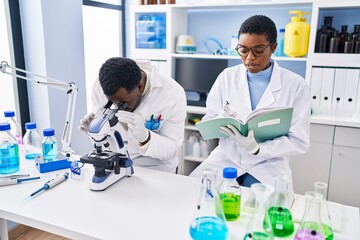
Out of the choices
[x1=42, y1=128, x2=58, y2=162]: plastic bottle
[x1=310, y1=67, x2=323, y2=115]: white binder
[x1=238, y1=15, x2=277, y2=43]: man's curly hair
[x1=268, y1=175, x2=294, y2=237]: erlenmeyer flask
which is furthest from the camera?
[x1=310, y1=67, x2=323, y2=115]: white binder

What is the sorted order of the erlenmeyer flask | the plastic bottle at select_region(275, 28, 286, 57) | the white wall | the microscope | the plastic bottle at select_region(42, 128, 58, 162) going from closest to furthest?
1. the erlenmeyer flask
2. the microscope
3. the plastic bottle at select_region(42, 128, 58, 162)
4. the white wall
5. the plastic bottle at select_region(275, 28, 286, 57)

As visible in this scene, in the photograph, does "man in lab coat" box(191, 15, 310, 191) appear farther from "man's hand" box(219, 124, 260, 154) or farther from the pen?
the pen

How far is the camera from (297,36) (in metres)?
2.50

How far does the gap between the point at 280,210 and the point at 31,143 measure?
1245 mm

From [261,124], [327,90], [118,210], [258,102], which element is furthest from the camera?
[327,90]

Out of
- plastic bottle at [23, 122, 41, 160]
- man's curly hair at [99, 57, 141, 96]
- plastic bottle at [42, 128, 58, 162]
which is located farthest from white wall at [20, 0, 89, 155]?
man's curly hair at [99, 57, 141, 96]

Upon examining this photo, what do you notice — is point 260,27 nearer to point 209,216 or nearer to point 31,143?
point 209,216

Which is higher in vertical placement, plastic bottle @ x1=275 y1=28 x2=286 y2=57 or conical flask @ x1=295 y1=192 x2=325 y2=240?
plastic bottle @ x1=275 y1=28 x2=286 y2=57

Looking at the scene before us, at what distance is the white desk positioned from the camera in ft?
3.23

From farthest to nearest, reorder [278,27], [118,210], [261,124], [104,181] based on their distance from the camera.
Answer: [278,27]
[261,124]
[104,181]
[118,210]

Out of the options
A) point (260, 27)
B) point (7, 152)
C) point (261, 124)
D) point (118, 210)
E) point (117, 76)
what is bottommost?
point (118, 210)

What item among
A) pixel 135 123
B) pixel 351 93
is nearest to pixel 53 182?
pixel 135 123

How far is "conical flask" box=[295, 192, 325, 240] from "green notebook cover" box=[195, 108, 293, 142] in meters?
0.56

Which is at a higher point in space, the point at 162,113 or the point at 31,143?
the point at 162,113
